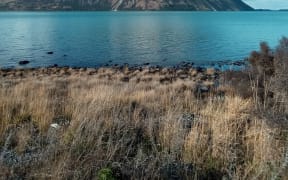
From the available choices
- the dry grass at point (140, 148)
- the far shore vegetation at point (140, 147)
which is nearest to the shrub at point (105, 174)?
the far shore vegetation at point (140, 147)

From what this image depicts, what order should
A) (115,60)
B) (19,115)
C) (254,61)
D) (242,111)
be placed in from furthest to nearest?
(115,60)
(254,61)
(242,111)
(19,115)

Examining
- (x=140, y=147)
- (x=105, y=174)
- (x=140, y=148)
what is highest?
(x=105, y=174)

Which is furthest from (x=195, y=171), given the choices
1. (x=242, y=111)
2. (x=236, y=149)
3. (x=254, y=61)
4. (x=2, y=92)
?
(x=254, y=61)

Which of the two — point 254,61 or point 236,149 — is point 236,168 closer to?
Answer: point 236,149

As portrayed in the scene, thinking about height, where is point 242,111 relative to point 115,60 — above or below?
above

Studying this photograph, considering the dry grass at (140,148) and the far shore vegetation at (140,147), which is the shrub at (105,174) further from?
the dry grass at (140,148)

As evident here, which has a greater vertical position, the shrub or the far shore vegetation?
the shrub

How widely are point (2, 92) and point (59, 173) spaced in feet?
18.1

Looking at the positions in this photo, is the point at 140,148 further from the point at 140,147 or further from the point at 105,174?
the point at 105,174

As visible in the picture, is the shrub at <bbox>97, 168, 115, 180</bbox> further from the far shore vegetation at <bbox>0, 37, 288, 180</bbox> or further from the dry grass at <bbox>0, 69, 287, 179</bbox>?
the dry grass at <bbox>0, 69, 287, 179</bbox>

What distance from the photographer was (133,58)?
174ft

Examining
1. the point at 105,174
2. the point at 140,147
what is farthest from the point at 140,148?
the point at 105,174

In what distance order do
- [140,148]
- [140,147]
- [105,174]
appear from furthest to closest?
[140,147] → [140,148] → [105,174]

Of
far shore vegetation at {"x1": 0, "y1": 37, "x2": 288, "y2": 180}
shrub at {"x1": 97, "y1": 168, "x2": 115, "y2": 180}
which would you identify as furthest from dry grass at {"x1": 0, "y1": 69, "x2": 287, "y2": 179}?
shrub at {"x1": 97, "y1": 168, "x2": 115, "y2": 180}
